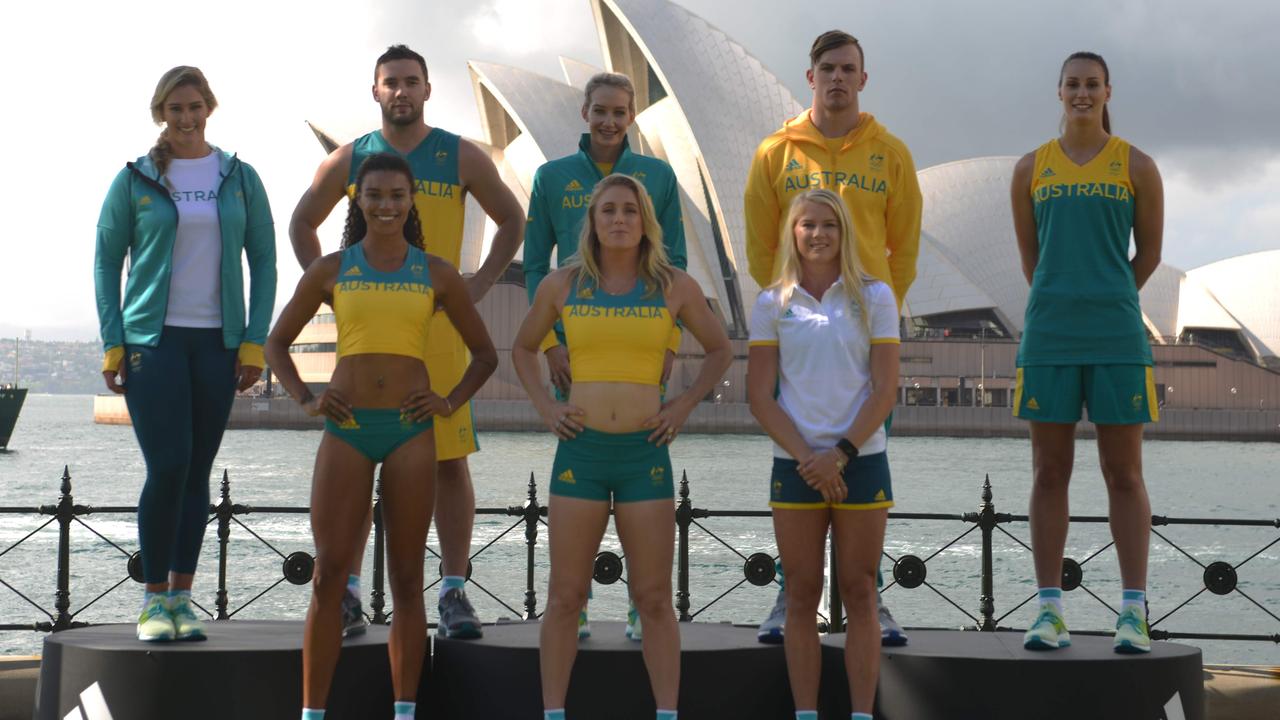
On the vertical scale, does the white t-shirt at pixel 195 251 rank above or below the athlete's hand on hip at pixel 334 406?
above

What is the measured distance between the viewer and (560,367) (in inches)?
133

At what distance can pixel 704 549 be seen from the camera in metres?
15.6

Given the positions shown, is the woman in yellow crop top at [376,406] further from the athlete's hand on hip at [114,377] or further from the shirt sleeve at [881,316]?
the shirt sleeve at [881,316]

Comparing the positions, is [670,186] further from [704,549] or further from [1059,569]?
[704,549]

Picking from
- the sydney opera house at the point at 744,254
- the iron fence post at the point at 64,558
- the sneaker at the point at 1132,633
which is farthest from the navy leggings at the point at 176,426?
the sydney opera house at the point at 744,254

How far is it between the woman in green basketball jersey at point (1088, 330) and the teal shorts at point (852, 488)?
75 centimetres

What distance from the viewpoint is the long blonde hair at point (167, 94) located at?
3520 mm

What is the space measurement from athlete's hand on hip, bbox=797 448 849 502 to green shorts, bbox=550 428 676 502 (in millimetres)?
365

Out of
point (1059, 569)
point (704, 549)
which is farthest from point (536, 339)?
point (704, 549)

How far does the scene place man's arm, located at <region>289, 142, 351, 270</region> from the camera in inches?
143

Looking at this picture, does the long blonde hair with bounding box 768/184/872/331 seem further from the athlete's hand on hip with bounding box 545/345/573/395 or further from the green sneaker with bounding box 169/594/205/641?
the green sneaker with bounding box 169/594/205/641

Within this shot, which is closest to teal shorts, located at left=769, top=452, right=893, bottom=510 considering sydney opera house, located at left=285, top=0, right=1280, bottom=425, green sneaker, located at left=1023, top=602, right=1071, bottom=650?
green sneaker, located at left=1023, top=602, right=1071, bottom=650

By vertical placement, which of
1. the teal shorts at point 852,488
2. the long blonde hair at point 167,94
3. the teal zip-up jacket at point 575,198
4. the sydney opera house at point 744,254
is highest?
the sydney opera house at point 744,254

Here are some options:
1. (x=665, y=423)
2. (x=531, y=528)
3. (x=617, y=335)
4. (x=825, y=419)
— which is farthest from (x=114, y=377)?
(x=531, y=528)
